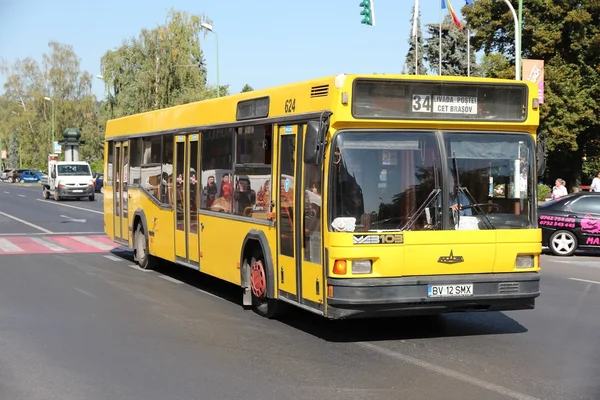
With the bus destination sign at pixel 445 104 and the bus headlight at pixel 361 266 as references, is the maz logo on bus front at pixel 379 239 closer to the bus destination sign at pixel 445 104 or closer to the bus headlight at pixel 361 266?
the bus headlight at pixel 361 266

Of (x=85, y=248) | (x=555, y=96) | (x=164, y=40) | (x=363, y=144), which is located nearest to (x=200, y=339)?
(x=363, y=144)

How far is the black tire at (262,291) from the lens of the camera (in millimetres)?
10128

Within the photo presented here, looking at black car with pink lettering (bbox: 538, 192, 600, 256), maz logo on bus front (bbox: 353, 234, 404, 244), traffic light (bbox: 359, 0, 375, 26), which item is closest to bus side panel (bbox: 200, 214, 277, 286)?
maz logo on bus front (bbox: 353, 234, 404, 244)

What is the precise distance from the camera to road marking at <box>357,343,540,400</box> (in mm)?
6704

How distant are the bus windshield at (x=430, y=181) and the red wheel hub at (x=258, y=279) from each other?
2.03 meters

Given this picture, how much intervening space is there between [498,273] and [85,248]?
13028mm

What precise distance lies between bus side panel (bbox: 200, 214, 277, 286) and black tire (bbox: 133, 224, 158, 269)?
3.39 metres

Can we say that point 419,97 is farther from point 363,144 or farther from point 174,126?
point 174,126

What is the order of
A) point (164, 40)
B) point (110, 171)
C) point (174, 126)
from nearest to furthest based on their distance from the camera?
point (174, 126) < point (110, 171) < point (164, 40)

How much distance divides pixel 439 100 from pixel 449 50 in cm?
7081

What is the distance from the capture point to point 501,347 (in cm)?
863

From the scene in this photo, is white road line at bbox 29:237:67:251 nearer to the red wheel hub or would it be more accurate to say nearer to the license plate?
the red wheel hub

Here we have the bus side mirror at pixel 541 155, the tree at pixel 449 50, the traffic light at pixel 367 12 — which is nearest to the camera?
the bus side mirror at pixel 541 155

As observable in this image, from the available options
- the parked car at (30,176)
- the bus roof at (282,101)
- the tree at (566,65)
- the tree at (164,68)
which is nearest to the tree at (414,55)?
the tree at (164,68)
